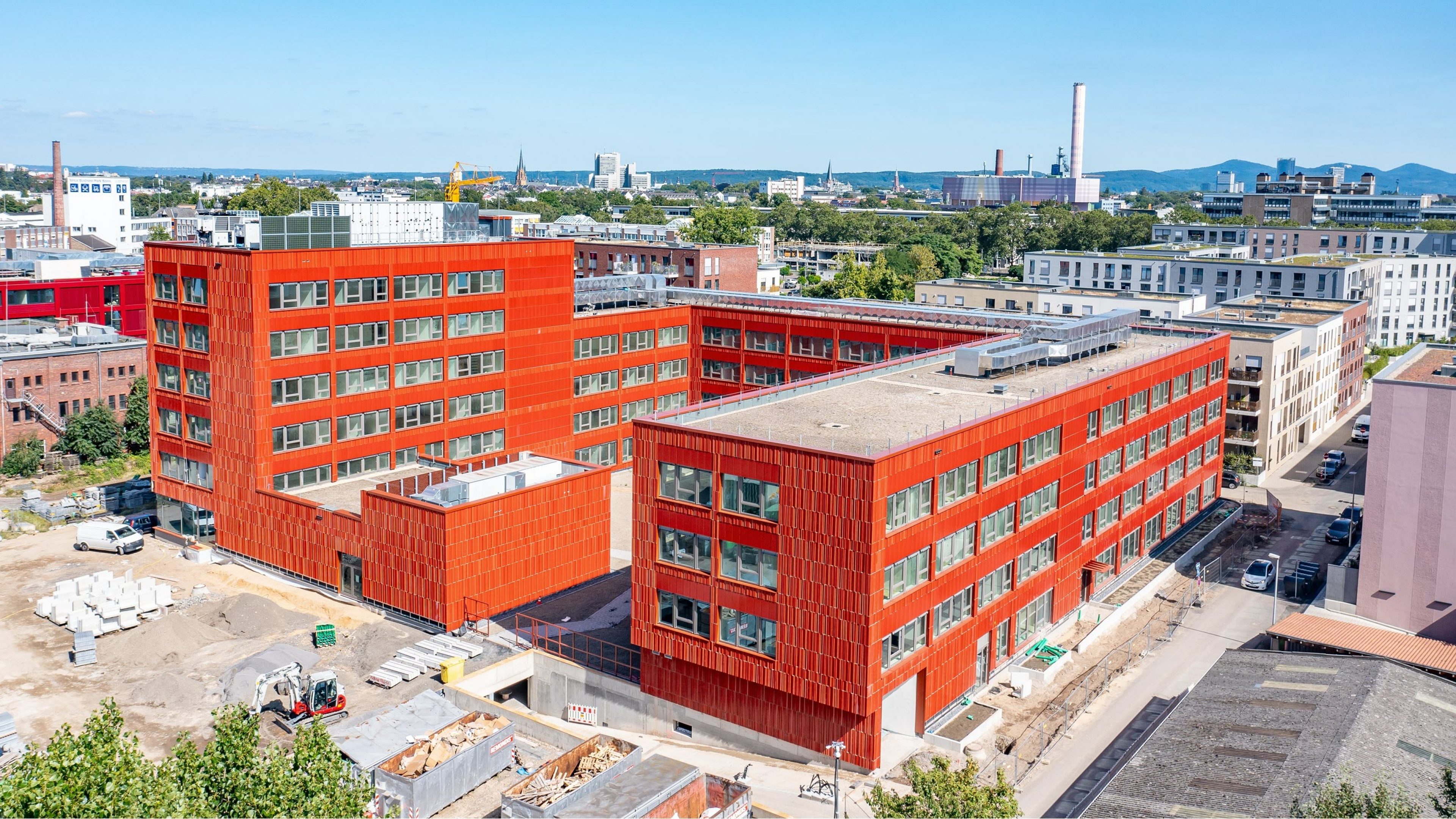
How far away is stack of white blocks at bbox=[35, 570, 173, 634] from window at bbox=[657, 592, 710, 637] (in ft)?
95.3

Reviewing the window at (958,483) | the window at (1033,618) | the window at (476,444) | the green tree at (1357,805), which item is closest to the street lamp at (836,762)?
the window at (958,483)

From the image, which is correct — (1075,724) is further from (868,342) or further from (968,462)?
(868,342)

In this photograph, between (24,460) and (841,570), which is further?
(24,460)

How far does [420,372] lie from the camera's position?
235 feet

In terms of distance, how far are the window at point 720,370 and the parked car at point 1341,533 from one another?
43.8 metres

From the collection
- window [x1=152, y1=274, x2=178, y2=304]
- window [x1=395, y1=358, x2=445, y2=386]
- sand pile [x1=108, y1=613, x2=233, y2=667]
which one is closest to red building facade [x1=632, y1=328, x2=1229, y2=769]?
sand pile [x1=108, y1=613, x2=233, y2=667]

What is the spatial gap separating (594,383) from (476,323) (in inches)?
520

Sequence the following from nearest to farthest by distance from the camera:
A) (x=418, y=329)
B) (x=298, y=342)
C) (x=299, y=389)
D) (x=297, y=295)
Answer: (x=297, y=295)
(x=298, y=342)
(x=299, y=389)
(x=418, y=329)

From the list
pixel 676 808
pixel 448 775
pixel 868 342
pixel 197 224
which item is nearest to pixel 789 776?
pixel 676 808

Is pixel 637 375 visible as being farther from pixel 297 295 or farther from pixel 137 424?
pixel 137 424

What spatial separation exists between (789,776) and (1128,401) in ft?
103

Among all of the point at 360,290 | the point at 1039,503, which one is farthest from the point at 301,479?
the point at 1039,503

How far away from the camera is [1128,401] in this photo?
6438 cm

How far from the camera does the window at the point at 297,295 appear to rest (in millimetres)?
63906
